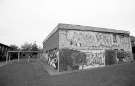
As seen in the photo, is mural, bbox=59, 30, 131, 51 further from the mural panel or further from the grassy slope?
the grassy slope

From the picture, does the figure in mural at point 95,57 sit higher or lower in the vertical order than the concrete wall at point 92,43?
lower

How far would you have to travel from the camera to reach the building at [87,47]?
45.4 ft

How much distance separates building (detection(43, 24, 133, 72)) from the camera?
45.4 ft

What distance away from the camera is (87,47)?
51.0 feet

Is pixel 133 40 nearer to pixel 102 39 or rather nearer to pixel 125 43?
pixel 125 43

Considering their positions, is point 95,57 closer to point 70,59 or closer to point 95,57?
point 95,57

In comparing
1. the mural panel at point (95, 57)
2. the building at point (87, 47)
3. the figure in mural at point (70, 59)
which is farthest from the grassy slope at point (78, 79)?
the mural panel at point (95, 57)

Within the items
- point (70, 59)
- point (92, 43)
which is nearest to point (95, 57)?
point (92, 43)

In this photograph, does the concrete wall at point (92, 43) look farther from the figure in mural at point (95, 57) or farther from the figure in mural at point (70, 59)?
the figure in mural at point (70, 59)

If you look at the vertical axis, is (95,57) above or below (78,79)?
above

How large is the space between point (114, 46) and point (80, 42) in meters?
8.04

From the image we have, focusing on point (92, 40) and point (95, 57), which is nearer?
point (95, 57)

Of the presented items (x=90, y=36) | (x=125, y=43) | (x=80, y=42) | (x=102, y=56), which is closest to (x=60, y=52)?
(x=80, y=42)

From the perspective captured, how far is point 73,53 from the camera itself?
560 inches
